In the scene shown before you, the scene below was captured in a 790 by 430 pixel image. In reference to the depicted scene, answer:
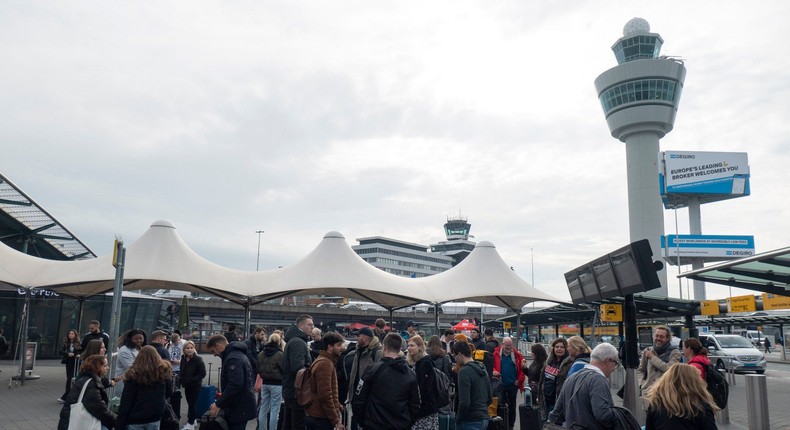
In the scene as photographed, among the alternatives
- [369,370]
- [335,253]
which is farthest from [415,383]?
[335,253]

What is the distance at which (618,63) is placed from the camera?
8288cm

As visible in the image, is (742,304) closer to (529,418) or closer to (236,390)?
(529,418)

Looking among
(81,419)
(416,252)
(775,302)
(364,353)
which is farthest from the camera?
(416,252)

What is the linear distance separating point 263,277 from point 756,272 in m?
14.4

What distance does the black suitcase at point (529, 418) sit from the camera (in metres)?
8.25

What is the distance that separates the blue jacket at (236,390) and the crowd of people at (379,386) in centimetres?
1

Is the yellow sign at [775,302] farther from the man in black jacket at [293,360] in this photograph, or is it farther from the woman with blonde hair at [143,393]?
the woman with blonde hair at [143,393]

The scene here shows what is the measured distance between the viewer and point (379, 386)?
5.52 metres

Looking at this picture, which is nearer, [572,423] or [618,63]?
[572,423]

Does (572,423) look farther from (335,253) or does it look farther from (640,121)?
(640,121)

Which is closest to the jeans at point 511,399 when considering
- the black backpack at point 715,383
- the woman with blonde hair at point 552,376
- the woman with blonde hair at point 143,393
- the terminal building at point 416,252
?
the woman with blonde hair at point 552,376

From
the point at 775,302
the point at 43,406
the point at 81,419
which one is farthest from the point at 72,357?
the point at 775,302

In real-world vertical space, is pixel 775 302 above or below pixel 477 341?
above

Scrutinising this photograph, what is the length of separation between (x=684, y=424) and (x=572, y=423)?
2.87 ft
